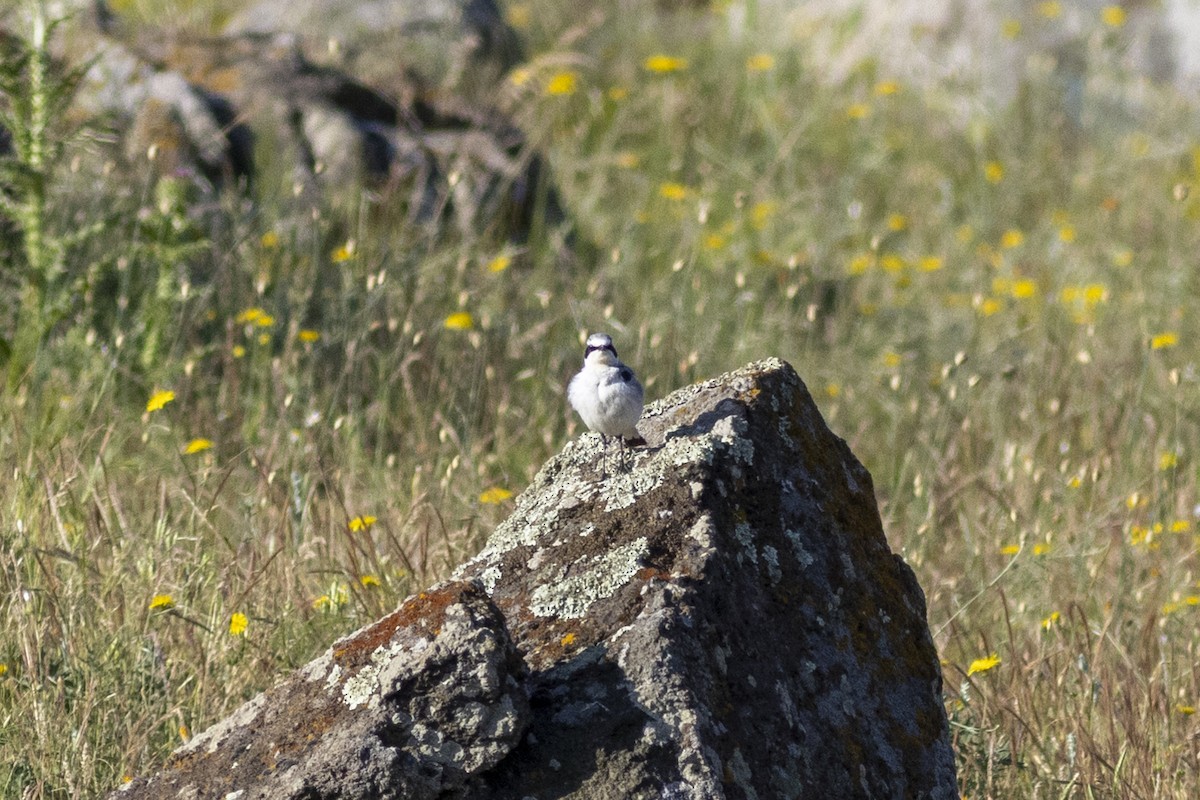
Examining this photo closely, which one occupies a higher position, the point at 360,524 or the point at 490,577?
the point at 360,524

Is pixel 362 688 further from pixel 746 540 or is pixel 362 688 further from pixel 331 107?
pixel 331 107

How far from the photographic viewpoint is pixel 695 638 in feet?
7.04

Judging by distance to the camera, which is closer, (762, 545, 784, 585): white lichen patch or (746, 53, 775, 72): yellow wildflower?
(762, 545, 784, 585): white lichen patch

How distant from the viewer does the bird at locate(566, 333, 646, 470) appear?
2.59 metres

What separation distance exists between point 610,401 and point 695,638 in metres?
0.58

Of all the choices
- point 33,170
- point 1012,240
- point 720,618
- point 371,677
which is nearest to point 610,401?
point 720,618

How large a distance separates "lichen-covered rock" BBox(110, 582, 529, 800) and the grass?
721 mm

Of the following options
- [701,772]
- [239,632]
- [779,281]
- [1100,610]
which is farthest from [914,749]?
[779,281]

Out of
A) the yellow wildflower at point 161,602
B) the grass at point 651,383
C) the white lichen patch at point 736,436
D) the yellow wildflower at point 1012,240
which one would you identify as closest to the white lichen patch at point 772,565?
the white lichen patch at point 736,436

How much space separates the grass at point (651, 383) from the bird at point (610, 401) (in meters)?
0.71

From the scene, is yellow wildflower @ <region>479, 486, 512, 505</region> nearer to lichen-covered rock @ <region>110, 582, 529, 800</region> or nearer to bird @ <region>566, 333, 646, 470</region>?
bird @ <region>566, 333, 646, 470</region>

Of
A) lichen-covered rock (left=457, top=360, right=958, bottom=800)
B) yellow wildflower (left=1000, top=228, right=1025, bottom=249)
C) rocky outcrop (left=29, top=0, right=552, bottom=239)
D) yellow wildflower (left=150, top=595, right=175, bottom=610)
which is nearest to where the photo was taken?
lichen-covered rock (left=457, top=360, right=958, bottom=800)

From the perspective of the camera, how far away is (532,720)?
2.10 metres

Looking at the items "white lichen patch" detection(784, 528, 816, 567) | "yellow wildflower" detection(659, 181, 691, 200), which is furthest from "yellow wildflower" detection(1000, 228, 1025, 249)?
"white lichen patch" detection(784, 528, 816, 567)
